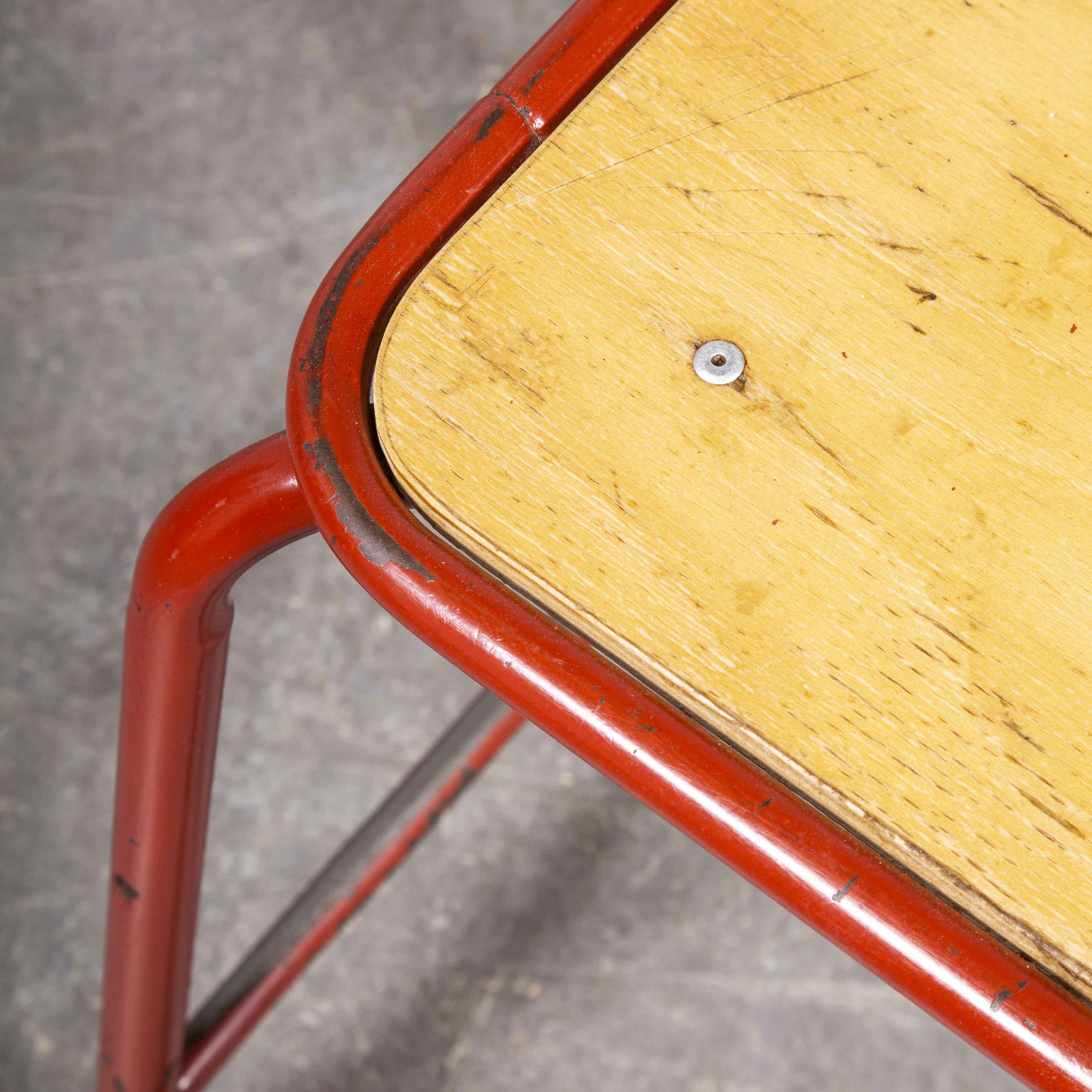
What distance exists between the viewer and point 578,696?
374mm

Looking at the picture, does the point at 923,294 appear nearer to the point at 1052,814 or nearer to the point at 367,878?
the point at 1052,814

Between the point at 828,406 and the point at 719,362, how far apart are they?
4 cm

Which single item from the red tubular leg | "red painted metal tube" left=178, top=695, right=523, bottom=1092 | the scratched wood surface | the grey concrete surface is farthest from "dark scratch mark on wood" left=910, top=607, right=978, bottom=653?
the grey concrete surface

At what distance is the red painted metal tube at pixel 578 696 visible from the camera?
355mm

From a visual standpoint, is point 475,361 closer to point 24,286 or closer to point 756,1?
point 756,1

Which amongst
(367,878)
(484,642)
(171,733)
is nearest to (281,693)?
(367,878)

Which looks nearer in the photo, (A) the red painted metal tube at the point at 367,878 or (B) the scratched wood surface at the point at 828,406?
(B) the scratched wood surface at the point at 828,406

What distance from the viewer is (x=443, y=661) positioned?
1148 mm

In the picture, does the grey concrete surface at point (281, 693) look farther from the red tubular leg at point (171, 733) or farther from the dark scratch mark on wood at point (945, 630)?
the dark scratch mark on wood at point (945, 630)

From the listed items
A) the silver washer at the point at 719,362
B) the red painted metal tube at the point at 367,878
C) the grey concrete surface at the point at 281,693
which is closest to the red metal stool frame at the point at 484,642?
the silver washer at the point at 719,362

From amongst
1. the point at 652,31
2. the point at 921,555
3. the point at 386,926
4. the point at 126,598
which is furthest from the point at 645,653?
the point at 126,598

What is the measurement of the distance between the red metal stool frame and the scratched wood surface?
0.04 feet

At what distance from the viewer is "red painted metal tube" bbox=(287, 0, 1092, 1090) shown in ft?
1.17

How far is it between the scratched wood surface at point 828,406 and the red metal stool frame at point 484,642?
0.04 feet
